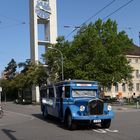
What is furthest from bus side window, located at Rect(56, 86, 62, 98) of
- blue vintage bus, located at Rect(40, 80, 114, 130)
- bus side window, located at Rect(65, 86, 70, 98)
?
bus side window, located at Rect(65, 86, 70, 98)

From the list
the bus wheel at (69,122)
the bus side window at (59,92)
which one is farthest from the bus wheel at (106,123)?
the bus side window at (59,92)

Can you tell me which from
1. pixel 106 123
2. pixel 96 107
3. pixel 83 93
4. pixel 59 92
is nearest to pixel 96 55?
pixel 59 92

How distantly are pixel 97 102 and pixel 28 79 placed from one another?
57600 millimetres

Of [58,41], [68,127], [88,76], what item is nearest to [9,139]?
[68,127]

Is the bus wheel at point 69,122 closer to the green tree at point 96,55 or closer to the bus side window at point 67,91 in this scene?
the bus side window at point 67,91

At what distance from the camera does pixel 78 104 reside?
20875mm

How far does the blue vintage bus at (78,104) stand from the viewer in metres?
20.4

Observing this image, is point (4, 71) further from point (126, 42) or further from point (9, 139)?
point (9, 139)

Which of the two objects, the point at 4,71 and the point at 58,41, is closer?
the point at 58,41

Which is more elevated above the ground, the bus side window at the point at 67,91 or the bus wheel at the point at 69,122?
the bus side window at the point at 67,91

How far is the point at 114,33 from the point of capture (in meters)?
68.8

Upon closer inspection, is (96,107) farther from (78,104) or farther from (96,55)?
(96,55)

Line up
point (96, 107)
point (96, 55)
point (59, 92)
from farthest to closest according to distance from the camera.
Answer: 1. point (96, 55)
2. point (59, 92)
3. point (96, 107)

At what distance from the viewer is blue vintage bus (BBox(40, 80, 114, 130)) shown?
2041 cm
